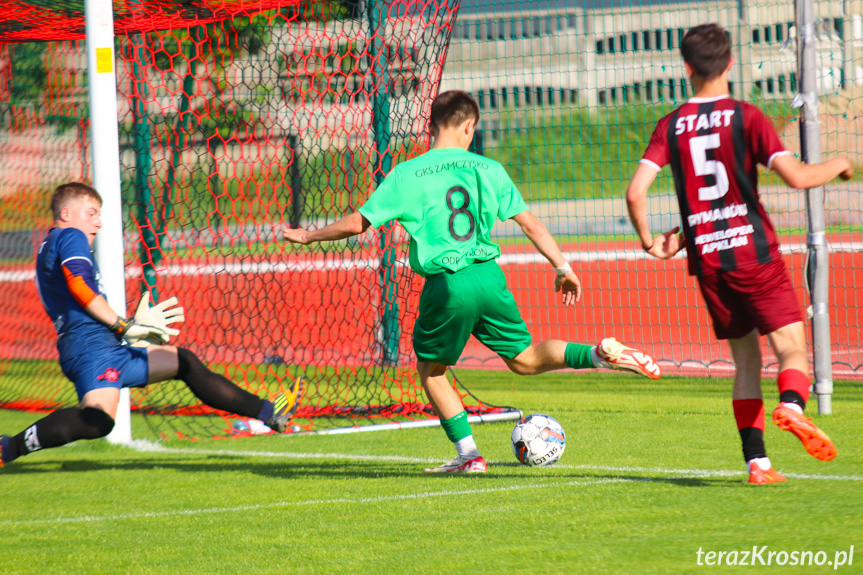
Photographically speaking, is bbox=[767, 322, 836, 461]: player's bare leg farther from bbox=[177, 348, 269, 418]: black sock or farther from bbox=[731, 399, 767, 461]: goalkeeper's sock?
bbox=[177, 348, 269, 418]: black sock

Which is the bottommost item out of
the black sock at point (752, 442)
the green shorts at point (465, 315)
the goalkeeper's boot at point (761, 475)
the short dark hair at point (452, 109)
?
the goalkeeper's boot at point (761, 475)

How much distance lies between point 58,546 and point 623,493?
234 cm

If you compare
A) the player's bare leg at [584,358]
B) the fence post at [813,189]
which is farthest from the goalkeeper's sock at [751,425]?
the fence post at [813,189]

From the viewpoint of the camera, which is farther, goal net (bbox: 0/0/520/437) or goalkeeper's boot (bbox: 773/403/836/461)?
goal net (bbox: 0/0/520/437)

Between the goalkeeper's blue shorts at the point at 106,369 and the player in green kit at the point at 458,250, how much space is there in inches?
47.6

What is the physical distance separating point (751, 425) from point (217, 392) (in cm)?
282

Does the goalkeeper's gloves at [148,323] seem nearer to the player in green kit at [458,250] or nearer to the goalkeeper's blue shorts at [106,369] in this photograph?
the goalkeeper's blue shorts at [106,369]

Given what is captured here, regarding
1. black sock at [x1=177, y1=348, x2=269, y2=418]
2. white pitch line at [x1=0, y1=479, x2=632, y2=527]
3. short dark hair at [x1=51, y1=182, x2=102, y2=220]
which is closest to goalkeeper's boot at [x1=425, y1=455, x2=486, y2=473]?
white pitch line at [x1=0, y1=479, x2=632, y2=527]

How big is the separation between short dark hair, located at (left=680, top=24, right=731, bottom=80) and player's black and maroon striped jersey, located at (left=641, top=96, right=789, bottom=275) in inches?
4.8

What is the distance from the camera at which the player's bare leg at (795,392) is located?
382 centimetres

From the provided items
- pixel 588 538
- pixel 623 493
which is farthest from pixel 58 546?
pixel 623 493

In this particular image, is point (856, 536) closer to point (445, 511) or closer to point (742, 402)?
point (742, 402)

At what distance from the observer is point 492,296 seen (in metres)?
4.93

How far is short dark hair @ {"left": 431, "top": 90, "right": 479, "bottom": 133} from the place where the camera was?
5051mm
